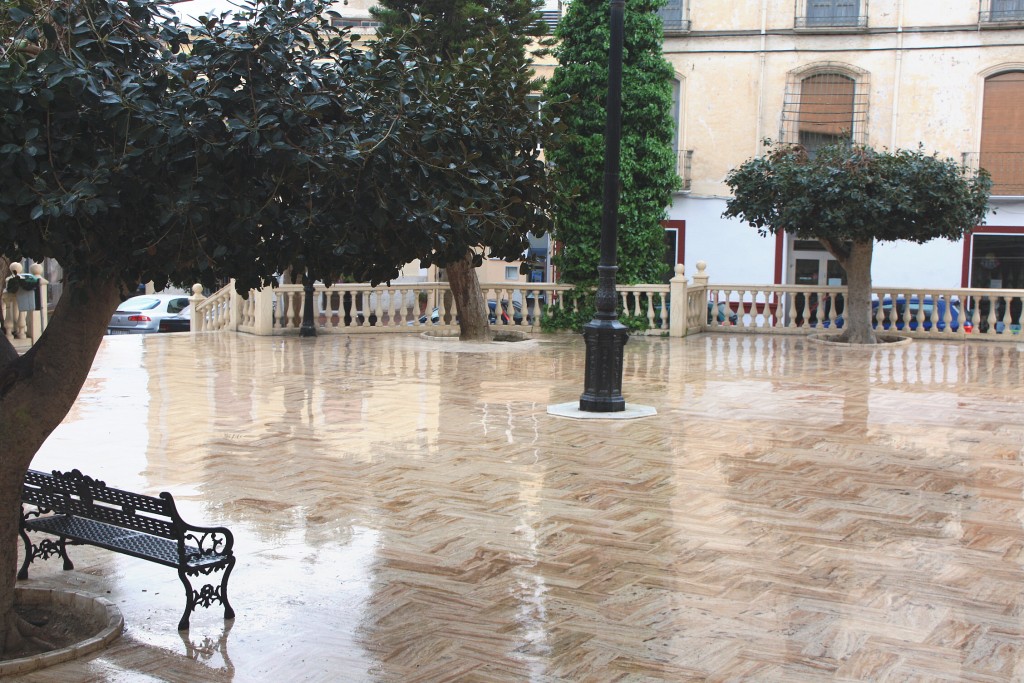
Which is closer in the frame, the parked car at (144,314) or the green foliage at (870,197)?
the green foliage at (870,197)

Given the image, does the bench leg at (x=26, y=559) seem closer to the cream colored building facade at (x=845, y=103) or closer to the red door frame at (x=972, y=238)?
the cream colored building facade at (x=845, y=103)

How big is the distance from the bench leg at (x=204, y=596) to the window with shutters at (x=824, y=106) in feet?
77.9

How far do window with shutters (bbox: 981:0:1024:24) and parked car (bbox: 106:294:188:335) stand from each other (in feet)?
65.6

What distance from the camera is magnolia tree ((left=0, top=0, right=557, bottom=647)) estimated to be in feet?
14.1

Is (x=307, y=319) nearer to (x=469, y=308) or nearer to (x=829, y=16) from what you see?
(x=469, y=308)

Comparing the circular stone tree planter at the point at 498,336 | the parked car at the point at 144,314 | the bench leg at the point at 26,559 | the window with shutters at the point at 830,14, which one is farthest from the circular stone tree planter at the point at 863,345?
the bench leg at the point at 26,559

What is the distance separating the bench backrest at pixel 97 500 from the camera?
222 inches

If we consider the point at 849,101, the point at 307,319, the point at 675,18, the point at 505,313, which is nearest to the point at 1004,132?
the point at 849,101

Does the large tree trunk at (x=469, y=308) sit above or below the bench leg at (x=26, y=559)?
above

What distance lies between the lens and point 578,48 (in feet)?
73.4

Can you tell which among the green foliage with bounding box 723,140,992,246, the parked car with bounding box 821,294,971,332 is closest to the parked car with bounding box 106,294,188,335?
the green foliage with bounding box 723,140,992,246

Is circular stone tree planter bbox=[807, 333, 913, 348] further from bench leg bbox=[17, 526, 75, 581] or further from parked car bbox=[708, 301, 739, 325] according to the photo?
bench leg bbox=[17, 526, 75, 581]

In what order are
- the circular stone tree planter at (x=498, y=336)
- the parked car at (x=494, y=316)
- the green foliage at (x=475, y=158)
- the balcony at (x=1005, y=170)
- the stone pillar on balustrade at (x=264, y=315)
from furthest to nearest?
the balcony at (x=1005, y=170) → the parked car at (x=494, y=316) → the stone pillar on balustrade at (x=264, y=315) → the circular stone tree planter at (x=498, y=336) → the green foliage at (x=475, y=158)

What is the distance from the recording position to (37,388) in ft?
17.1
